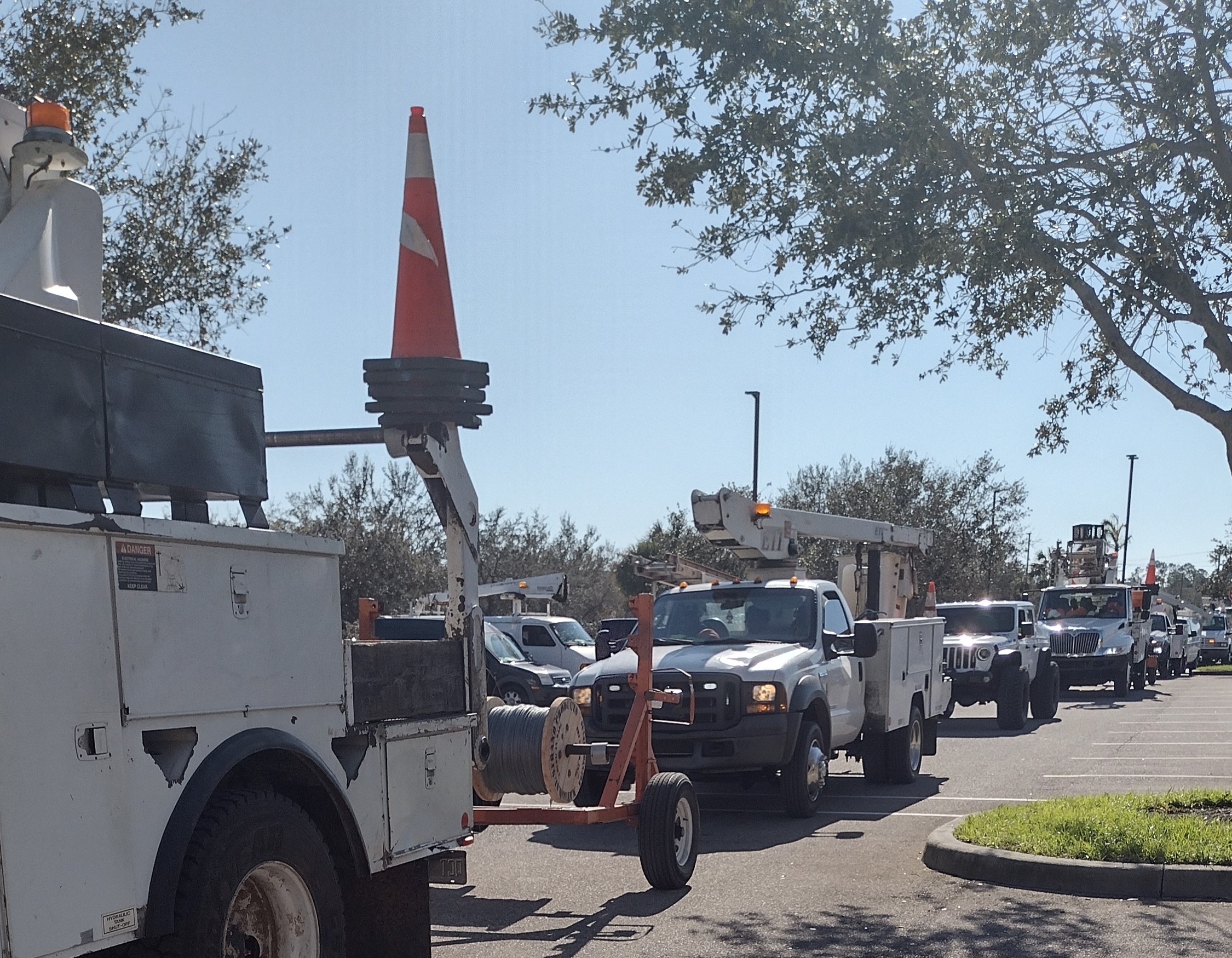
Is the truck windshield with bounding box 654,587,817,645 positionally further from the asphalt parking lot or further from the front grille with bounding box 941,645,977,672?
the front grille with bounding box 941,645,977,672

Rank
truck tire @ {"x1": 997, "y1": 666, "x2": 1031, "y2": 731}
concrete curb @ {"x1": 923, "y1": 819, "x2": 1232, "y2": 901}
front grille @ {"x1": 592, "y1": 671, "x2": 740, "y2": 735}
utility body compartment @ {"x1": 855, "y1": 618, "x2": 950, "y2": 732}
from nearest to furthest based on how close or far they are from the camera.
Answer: concrete curb @ {"x1": 923, "y1": 819, "x2": 1232, "y2": 901}
front grille @ {"x1": 592, "y1": 671, "x2": 740, "y2": 735}
utility body compartment @ {"x1": 855, "y1": 618, "x2": 950, "y2": 732}
truck tire @ {"x1": 997, "y1": 666, "x2": 1031, "y2": 731}

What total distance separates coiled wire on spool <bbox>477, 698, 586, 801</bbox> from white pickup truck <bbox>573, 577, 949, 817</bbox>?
2.39 metres

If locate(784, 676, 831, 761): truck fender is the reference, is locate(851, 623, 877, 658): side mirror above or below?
above

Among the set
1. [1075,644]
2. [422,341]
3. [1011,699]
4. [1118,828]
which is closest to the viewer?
[422,341]

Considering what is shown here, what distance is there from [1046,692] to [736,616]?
11.5 m

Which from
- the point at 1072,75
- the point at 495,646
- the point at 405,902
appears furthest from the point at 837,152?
the point at 495,646

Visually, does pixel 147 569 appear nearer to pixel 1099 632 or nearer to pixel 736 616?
pixel 736 616

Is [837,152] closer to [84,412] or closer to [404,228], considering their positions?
[404,228]

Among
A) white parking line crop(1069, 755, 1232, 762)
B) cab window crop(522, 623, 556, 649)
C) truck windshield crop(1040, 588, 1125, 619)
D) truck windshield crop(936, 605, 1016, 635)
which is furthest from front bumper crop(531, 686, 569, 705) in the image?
truck windshield crop(1040, 588, 1125, 619)

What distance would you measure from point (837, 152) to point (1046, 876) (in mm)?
4485

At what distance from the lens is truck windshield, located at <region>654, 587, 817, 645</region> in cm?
1238

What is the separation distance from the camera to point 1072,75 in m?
9.51

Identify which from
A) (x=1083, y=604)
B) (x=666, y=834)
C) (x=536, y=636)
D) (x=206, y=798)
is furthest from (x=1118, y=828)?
(x=1083, y=604)

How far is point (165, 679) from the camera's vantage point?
13.3ft
